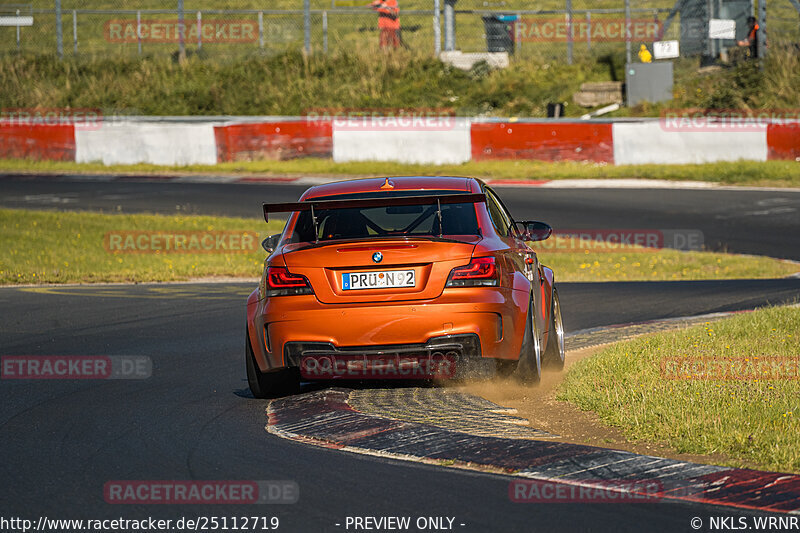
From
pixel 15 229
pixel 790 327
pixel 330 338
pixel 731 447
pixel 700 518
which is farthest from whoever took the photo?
pixel 15 229

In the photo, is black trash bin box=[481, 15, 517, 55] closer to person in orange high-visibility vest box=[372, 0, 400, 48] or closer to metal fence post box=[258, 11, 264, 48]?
person in orange high-visibility vest box=[372, 0, 400, 48]

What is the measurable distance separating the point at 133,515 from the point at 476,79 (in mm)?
34303

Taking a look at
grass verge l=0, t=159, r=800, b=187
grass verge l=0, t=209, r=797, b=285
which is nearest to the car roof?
grass verge l=0, t=209, r=797, b=285

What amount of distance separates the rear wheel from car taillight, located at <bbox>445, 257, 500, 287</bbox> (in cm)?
132

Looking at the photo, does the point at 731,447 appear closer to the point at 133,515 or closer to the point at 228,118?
the point at 133,515

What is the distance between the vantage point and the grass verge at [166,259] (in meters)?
16.9

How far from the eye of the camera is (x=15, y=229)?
2038 cm

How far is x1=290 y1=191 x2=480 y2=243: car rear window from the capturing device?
25.4 ft

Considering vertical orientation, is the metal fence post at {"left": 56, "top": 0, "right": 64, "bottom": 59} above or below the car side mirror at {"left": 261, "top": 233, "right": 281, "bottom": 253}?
above

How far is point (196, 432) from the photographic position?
6.83m

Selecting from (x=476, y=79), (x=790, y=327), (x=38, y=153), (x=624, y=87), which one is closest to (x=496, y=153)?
(x=624, y=87)

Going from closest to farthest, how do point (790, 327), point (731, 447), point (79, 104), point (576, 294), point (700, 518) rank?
point (700, 518)
point (731, 447)
point (790, 327)
point (576, 294)
point (79, 104)

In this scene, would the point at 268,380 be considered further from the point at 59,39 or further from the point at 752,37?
the point at 59,39

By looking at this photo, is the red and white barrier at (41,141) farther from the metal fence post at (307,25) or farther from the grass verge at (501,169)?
the metal fence post at (307,25)
